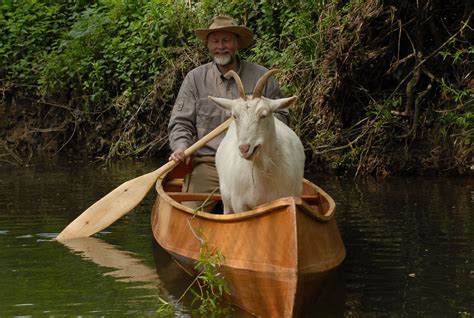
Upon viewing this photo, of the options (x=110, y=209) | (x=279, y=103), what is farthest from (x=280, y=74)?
(x=279, y=103)

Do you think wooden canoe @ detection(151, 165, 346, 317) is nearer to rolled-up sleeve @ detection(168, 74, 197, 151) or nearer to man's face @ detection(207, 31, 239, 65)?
rolled-up sleeve @ detection(168, 74, 197, 151)

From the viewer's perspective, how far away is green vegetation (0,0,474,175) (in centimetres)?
1418

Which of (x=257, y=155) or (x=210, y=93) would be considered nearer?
(x=257, y=155)

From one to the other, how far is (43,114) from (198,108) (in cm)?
962

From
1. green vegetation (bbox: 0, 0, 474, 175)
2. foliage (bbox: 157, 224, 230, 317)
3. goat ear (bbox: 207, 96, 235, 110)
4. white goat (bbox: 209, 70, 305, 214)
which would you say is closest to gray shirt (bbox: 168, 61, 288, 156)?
white goat (bbox: 209, 70, 305, 214)

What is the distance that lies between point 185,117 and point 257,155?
2.30 metres

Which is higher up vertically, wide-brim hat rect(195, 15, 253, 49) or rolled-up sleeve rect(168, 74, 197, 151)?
wide-brim hat rect(195, 15, 253, 49)

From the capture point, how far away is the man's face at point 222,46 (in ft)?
33.4

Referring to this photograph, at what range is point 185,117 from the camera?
10.4 m

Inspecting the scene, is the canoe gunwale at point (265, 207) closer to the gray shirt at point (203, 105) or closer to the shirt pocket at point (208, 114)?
the gray shirt at point (203, 105)

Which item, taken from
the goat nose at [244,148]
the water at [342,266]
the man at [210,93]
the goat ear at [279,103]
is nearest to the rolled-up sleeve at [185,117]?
the man at [210,93]

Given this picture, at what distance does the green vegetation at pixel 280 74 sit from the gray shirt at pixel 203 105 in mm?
3841

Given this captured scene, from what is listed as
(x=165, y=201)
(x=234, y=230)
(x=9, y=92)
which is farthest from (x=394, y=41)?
(x=9, y=92)

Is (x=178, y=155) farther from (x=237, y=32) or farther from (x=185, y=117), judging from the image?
(x=237, y=32)
